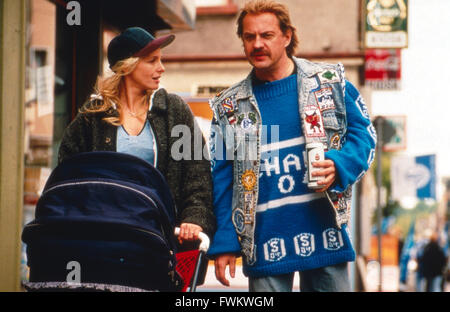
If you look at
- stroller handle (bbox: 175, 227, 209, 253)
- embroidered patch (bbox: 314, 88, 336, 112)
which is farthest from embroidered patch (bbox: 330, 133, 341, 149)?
stroller handle (bbox: 175, 227, 209, 253)

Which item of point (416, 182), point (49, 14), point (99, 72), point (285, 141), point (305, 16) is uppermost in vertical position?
point (305, 16)

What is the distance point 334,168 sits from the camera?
3.02 metres

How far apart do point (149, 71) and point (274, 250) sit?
1.17 metres

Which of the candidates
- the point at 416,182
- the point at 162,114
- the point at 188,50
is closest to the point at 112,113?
the point at 162,114

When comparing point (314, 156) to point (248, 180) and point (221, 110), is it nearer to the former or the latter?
point (248, 180)

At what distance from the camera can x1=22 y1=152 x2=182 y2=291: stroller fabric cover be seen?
267cm

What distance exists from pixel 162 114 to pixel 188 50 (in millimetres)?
10180

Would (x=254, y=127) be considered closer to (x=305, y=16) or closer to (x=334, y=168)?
(x=334, y=168)

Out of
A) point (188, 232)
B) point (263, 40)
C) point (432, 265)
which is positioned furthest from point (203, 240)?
point (432, 265)

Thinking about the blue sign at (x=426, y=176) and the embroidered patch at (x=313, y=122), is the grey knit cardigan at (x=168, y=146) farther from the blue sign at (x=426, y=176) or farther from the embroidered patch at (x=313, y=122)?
the blue sign at (x=426, y=176)

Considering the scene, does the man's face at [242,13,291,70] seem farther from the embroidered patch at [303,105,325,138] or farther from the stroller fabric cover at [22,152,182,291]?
the stroller fabric cover at [22,152,182,291]

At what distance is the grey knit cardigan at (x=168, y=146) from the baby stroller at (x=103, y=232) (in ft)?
1.31

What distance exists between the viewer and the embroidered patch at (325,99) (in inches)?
126
